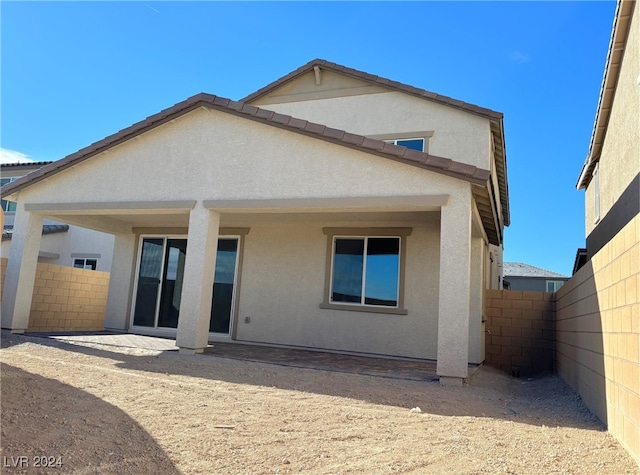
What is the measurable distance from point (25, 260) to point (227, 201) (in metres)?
5.23

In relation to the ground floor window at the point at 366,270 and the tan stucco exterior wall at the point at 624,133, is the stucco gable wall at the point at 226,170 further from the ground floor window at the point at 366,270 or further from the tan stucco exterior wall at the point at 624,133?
the tan stucco exterior wall at the point at 624,133

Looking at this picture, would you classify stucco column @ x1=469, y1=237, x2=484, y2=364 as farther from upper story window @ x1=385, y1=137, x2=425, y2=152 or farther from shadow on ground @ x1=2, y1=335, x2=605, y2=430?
upper story window @ x1=385, y1=137, x2=425, y2=152

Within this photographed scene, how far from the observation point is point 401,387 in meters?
6.70

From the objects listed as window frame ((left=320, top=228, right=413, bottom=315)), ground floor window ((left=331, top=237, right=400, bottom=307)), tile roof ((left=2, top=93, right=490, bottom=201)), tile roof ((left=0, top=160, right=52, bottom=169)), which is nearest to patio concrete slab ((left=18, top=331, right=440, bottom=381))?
window frame ((left=320, top=228, right=413, bottom=315))

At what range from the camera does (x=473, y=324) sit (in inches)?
393

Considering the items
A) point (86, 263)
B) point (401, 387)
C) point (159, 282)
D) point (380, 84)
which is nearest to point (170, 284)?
point (159, 282)

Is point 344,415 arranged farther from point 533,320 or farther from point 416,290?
point 533,320

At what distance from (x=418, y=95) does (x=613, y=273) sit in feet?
26.7

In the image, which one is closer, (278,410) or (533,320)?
(278,410)

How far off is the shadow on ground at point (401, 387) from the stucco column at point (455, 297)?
1.13 feet

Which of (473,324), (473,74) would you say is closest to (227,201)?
(473,324)

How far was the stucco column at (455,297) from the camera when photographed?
6953 millimetres

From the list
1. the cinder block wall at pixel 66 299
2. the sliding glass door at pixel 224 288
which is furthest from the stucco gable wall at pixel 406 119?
the cinder block wall at pixel 66 299

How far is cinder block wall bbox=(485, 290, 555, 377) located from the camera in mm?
10812
